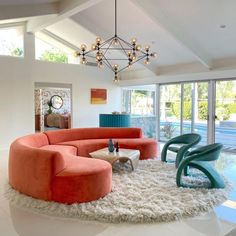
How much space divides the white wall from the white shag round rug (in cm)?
397

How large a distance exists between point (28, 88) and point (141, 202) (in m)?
5.83

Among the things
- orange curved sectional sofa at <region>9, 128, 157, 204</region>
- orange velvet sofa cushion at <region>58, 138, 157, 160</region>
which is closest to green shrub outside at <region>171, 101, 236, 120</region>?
orange velvet sofa cushion at <region>58, 138, 157, 160</region>

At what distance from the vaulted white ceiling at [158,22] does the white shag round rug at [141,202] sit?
11.4 feet

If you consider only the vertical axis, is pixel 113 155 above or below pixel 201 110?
below

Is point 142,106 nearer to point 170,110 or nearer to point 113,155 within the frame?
point 170,110

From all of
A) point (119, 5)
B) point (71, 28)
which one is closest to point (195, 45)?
point (119, 5)

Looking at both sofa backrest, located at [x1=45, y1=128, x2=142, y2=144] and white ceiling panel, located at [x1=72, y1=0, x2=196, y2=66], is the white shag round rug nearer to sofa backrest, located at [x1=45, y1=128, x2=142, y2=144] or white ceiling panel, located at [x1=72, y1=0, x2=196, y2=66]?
sofa backrest, located at [x1=45, y1=128, x2=142, y2=144]

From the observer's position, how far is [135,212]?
299 cm

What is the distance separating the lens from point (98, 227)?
2.76m

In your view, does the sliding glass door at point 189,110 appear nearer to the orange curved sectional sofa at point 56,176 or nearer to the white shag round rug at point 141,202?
the white shag round rug at point 141,202

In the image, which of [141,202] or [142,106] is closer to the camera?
[141,202]

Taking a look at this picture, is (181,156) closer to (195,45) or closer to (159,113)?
(195,45)

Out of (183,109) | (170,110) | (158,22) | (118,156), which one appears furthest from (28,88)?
(183,109)

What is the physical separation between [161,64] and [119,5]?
3116mm
